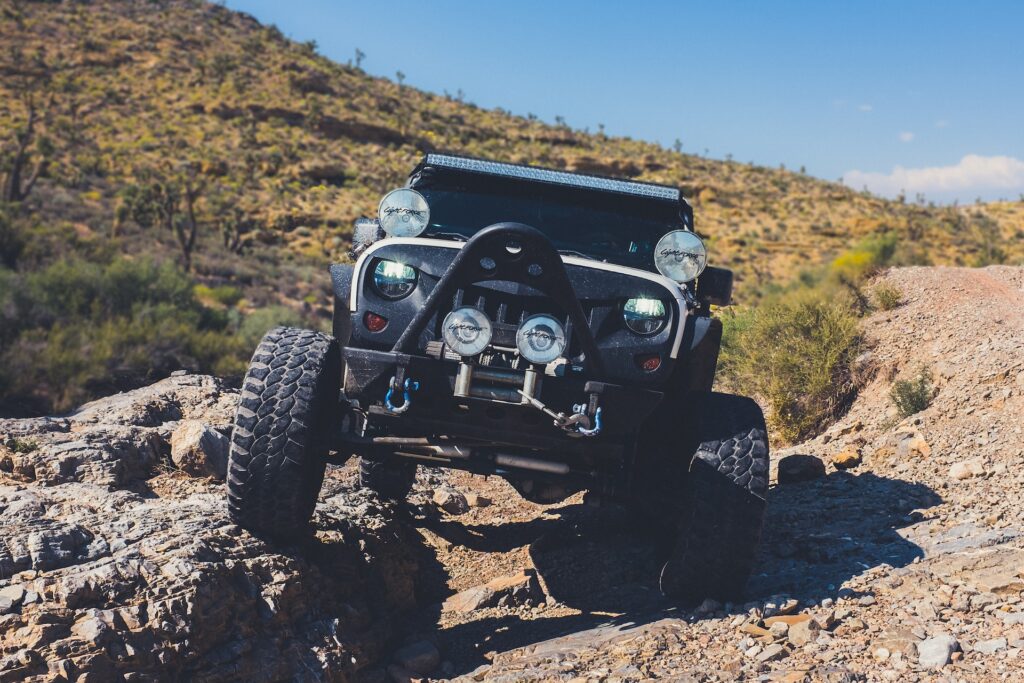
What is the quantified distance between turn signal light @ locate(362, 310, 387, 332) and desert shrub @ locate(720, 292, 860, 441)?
19.3ft

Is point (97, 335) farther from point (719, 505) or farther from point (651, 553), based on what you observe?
point (719, 505)

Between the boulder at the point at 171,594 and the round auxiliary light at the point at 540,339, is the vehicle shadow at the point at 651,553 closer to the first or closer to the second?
the boulder at the point at 171,594

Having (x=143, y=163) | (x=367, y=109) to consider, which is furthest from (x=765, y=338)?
(x=367, y=109)

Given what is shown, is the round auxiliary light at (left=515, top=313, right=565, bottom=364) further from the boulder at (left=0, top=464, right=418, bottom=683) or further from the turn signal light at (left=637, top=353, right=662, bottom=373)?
the boulder at (left=0, top=464, right=418, bottom=683)

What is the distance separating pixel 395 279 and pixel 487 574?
2474mm

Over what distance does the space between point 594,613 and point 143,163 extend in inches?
1482

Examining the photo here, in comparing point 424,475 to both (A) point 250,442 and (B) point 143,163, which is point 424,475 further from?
(B) point 143,163

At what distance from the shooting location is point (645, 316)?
441 centimetres

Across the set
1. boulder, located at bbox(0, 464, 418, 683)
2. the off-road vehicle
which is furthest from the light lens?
boulder, located at bbox(0, 464, 418, 683)

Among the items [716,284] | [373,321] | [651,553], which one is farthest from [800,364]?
[373,321]

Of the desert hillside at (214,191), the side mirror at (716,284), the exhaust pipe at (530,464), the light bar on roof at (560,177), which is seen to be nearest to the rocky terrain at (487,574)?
the exhaust pipe at (530,464)

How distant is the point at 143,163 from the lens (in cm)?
3775

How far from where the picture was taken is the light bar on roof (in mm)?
5500

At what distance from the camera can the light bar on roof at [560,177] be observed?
18.0 ft
